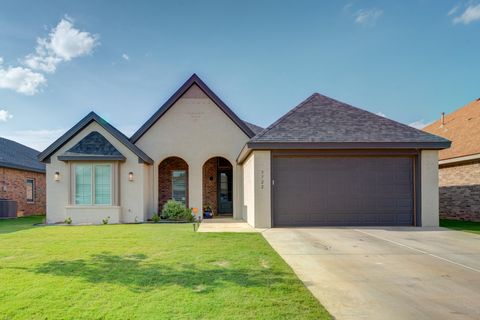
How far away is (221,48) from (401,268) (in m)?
12.8

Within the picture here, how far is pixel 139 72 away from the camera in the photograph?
16.1 meters

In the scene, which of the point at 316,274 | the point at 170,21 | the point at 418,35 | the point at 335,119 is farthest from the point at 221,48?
the point at 316,274

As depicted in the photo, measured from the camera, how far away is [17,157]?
63.3 feet

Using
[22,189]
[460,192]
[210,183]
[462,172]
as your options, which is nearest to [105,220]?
[210,183]

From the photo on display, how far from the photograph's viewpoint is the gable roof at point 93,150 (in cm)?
1345

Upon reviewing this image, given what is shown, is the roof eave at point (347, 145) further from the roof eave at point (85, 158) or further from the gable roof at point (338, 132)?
the roof eave at point (85, 158)

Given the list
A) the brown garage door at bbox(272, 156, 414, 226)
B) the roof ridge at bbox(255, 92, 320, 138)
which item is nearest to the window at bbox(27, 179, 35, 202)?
the roof ridge at bbox(255, 92, 320, 138)

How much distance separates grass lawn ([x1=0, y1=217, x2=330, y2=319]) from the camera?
3805 mm

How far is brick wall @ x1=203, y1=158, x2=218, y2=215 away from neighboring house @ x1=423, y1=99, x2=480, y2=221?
11317 mm

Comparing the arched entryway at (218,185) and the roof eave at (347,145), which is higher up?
the roof eave at (347,145)

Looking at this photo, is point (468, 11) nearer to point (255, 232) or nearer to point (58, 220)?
point (255, 232)

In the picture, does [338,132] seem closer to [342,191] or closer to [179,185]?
[342,191]

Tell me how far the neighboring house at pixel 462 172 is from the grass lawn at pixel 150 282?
10926 millimetres

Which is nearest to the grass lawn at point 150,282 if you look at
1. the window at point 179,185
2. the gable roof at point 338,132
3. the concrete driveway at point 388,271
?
the concrete driveway at point 388,271
